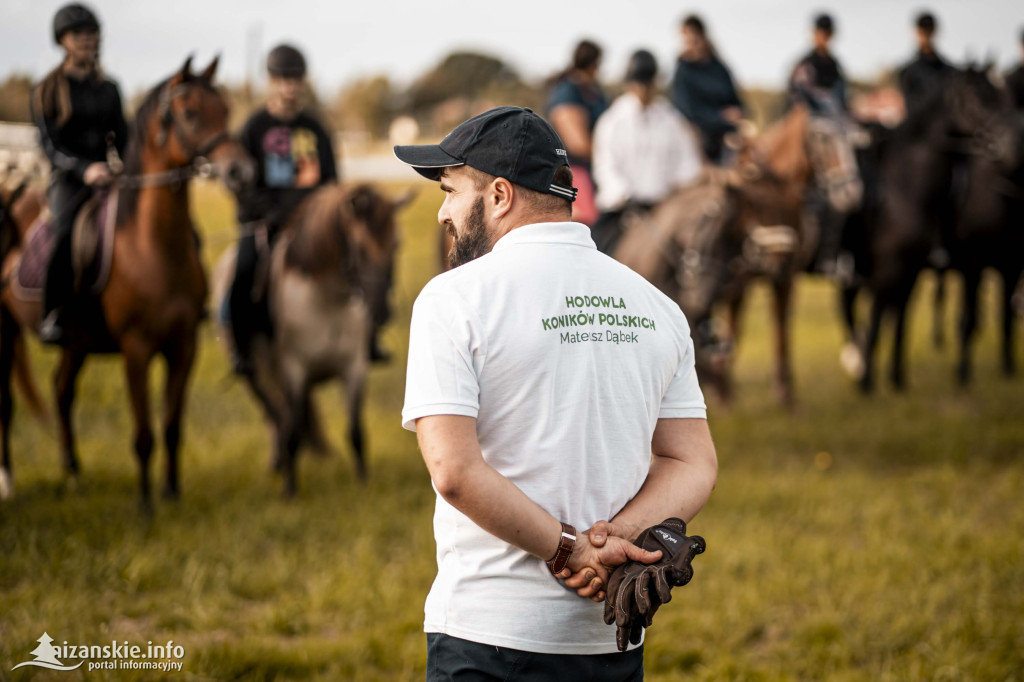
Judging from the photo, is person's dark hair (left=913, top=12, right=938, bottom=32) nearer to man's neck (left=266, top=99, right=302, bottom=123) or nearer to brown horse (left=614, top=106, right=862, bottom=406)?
brown horse (left=614, top=106, right=862, bottom=406)

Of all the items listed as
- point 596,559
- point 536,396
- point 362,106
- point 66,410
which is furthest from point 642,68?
point 362,106

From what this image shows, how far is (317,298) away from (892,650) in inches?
176

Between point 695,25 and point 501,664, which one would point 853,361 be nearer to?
point 695,25

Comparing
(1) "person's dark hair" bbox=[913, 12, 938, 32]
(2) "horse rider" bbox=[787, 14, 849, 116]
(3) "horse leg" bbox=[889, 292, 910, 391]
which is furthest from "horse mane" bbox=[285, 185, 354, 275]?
(1) "person's dark hair" bbox=[913, 12, 938, 32]

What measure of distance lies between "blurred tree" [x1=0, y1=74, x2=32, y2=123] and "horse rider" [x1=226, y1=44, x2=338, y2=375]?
1.64m

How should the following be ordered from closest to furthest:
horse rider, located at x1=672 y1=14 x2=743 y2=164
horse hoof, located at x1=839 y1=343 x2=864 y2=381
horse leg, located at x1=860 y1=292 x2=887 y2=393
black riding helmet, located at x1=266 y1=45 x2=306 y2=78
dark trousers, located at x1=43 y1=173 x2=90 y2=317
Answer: dark trousers, located at x1=43 y1=173 x2=90 y2=317
black riding helmet, located at x1=266 y1=45 x2=306 y2=78
horse rider, located at x1=672 y1=14 x2=743 y2=164
horse leg, located at x1=860 y1=292 x2=887 y2=393
horse hoof, located at x1=839 y1=343 x2=864 y2=381

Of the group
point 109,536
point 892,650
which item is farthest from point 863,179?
point 109,536

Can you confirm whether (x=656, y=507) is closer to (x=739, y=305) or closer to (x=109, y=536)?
(x=109, y=536)

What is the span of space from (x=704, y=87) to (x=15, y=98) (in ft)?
21.0

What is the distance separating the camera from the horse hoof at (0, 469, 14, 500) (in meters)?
5.93

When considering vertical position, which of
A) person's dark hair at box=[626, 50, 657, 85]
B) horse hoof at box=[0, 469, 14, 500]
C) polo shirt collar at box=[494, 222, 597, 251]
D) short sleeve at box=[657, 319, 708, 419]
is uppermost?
person's dark hair at box=[626, 50, 657, 85]

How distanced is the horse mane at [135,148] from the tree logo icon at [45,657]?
9.96ft

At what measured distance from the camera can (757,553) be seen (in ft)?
17.5

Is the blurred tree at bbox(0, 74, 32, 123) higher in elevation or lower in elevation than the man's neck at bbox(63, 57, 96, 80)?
higher
